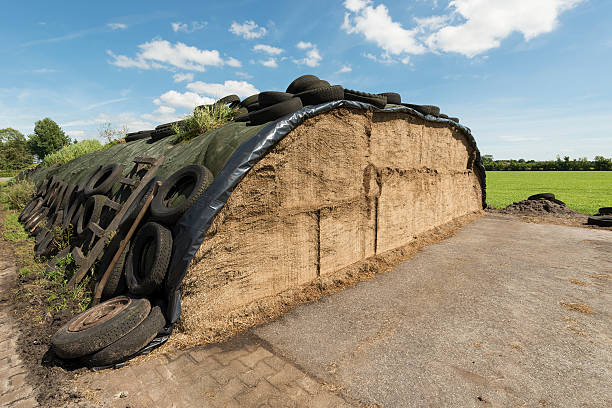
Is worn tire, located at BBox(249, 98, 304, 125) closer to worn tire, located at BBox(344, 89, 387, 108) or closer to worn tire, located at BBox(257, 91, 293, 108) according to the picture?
worn tire, located at BBox(257, 91, 293, 108)

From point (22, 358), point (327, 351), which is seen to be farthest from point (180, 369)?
point (22, 358)

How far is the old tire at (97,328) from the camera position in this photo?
3.12 m

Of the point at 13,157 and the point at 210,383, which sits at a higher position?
the point at 13,157

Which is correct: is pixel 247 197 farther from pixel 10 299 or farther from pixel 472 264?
pixel 472 264

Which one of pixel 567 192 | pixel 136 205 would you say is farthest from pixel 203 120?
pixel 567 192

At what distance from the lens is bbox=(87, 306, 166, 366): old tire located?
3180 millimetres

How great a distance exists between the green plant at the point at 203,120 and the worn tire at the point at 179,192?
2.85 meters

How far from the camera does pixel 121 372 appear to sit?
→ 312 cm

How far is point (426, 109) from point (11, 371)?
9581mm

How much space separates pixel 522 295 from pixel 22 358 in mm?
7162

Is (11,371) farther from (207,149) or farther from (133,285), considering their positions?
(207,149)

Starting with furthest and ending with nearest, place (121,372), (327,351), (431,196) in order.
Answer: (431,196), (327,351), (121,372)

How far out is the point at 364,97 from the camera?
18.9ft

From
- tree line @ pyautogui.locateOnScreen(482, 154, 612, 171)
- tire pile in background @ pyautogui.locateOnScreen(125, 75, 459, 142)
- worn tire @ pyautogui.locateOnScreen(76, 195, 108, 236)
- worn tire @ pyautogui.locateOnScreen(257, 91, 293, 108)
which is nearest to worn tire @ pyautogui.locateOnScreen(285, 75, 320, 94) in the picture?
tire pile in background @ pyautogui.locateOnScreen(125, 75, 459, 142)
